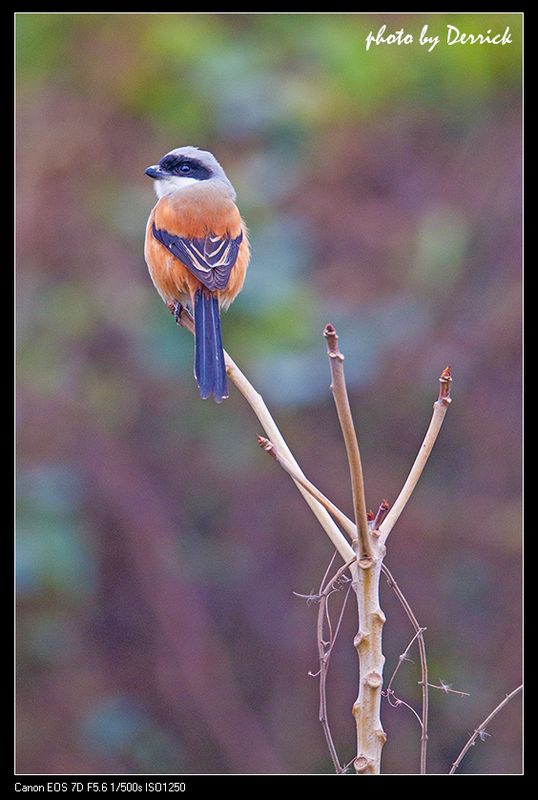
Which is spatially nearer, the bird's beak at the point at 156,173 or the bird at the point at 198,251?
the bird at the point at 198,251

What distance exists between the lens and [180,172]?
A: 12.6ft

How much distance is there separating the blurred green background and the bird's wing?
1118 mm

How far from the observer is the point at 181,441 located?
5.12 metres

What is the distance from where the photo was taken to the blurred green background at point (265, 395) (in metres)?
4.59

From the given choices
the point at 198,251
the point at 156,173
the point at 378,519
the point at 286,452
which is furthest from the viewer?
the point at 156,173

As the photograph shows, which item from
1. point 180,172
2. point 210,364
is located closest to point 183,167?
point 180,172

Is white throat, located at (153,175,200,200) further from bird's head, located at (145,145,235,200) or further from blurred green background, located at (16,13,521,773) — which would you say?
blurred green background, located at (16,13,521,773)

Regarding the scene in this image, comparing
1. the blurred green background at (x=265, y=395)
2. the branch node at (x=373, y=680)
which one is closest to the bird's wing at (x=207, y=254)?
the blurred green background at (x=265, y=395)

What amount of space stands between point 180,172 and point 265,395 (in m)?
1.13

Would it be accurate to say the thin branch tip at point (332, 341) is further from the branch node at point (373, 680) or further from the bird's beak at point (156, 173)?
the bird's beak at point (156, 173)

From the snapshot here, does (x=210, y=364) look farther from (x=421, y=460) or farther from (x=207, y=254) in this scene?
(x=421, y=460)

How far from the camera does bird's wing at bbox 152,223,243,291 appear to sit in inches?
126

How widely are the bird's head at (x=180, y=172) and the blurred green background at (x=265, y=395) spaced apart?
0.63 metres

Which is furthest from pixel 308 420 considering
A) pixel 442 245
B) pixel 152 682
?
pixel 152 682
